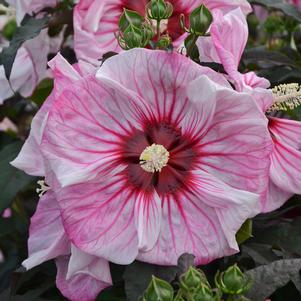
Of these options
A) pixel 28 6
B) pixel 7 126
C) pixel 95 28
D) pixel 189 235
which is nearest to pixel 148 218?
pixel 189 235

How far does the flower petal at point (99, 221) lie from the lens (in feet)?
2.67

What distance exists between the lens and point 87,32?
1.06 metres

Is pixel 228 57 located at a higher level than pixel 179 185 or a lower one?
higher

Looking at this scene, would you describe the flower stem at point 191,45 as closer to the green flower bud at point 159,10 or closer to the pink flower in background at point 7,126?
the green flower bud at point 159,10

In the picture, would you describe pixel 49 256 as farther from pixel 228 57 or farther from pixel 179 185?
pixel 228 57

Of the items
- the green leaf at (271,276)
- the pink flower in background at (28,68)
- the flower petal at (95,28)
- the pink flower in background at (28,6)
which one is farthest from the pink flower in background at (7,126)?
the green leaf at (271,276)

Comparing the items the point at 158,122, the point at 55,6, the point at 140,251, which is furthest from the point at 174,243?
the point at 55,6

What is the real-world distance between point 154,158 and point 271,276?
187 mm

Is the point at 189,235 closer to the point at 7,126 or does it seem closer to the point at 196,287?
the point at 196,287

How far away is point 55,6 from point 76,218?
1.67 feet

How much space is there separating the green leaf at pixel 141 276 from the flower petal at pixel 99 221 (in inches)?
1.3

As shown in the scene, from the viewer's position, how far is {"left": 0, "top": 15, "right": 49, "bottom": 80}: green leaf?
105 centimetres

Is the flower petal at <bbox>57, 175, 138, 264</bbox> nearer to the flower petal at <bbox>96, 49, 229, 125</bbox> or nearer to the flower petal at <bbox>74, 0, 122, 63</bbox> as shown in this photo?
the flower petal at <bbox>96, 49, 229, 125</bbox>

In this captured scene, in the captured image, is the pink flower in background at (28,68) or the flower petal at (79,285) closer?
the flower petal at (79,285)
